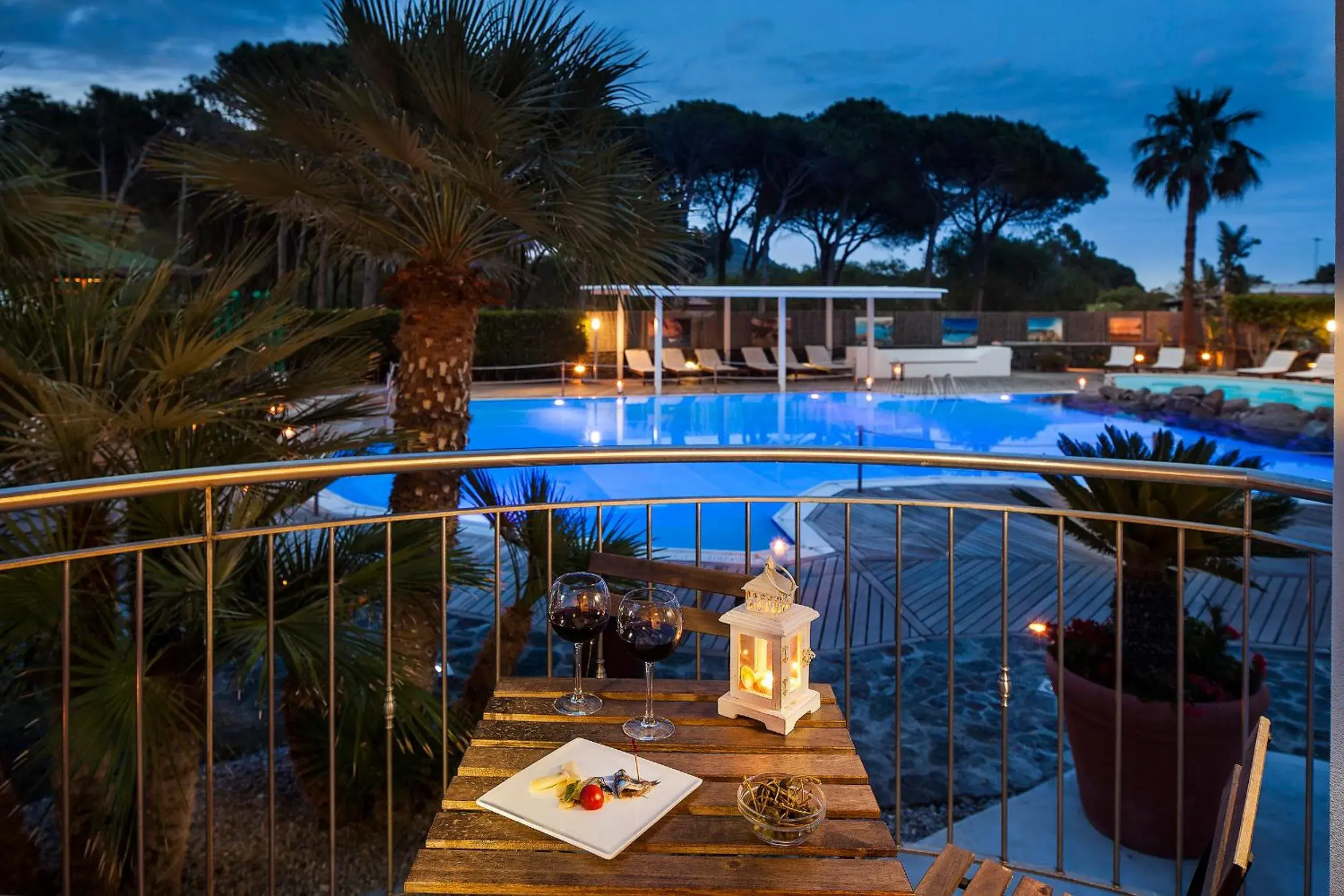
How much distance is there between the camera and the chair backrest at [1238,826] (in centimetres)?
103

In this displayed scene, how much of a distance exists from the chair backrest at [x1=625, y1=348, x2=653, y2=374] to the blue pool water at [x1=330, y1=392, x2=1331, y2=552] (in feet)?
8.19

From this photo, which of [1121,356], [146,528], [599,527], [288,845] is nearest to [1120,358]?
[1121,356]

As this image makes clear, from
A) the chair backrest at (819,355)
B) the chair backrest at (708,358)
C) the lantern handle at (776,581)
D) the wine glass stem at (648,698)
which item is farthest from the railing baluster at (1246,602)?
the chair backrest at (819,355)

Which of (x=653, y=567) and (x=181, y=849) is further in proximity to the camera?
(x=181, y=849)

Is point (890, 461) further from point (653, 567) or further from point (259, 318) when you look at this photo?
point (259, 318)

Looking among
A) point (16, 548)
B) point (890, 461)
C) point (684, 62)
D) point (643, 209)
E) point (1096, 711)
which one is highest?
point (684, 62)

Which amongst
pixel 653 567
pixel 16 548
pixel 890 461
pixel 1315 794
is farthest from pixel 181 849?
pixel 1315 794

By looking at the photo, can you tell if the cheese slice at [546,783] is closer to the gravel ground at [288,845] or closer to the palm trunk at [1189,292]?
the gravel ground at [288,845]

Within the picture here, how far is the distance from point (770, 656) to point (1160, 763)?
273cm

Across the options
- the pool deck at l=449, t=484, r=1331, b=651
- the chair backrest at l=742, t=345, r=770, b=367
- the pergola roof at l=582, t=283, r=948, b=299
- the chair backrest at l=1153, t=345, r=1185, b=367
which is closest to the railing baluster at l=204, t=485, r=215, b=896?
the pool deck at l=449, t=484, r=1331, b=651

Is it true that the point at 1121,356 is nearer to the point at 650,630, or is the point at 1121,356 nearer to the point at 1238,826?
the point at 650,630

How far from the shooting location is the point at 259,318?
382cm

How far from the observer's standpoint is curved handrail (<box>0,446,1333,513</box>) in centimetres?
210

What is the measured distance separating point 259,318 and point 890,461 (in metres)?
2.48
